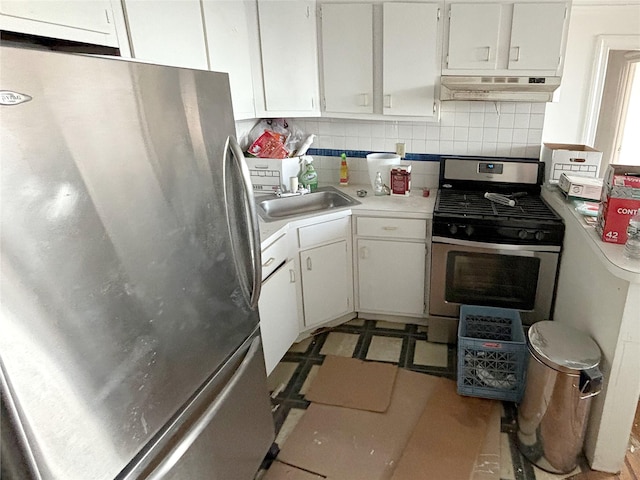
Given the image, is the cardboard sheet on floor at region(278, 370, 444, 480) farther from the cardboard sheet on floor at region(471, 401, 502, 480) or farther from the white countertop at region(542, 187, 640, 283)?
the white countertop at region(542, 187, 640, 283)

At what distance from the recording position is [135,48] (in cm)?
164

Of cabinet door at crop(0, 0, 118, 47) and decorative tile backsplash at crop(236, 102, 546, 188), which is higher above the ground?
cabinet door at crop(0, 0, 118, 47)

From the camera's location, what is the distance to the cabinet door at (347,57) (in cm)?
259

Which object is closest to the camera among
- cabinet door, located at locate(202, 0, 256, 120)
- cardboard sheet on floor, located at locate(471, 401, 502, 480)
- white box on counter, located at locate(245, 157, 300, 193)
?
cardboard sheet on floor, located at locate(471, 401, 502, 480)

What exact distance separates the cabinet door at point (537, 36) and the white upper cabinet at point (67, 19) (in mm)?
2043

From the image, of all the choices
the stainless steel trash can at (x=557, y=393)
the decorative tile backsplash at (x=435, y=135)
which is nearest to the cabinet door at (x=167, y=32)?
the decorative tile backsplash at (x=435, y=135)

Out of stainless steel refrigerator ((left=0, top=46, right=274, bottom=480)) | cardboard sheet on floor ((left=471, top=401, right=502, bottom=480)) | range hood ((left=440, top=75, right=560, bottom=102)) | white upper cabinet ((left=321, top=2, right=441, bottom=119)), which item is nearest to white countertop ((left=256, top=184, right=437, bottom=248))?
white upper cabinet ((left=321, top=2, right=441, bottom=119))

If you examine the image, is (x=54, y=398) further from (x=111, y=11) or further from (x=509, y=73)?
(x=509, y=73)

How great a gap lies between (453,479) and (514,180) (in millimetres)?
1829

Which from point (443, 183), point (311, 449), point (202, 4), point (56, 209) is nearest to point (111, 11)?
point (202, 4)

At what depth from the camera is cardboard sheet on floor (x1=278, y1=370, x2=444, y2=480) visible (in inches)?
72.1

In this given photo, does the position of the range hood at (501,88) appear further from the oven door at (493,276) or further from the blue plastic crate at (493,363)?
the blue plastic crate at (493,363)

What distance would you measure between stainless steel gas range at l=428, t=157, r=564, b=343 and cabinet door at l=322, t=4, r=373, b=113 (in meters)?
0.86

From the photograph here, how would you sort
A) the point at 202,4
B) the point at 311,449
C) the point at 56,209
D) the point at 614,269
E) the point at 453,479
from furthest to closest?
1. the point at 202,4
2. the point at 311,449
3. the point at 453,479
4. the point at 614,269
5. the point at 56,209
